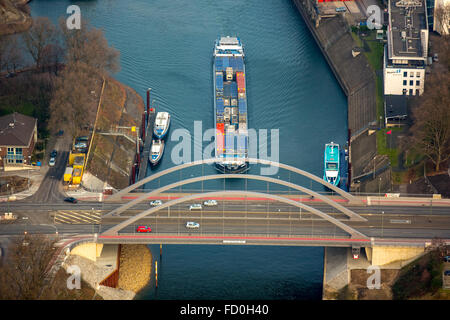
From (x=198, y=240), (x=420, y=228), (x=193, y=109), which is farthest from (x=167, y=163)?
(x=420, y=228)

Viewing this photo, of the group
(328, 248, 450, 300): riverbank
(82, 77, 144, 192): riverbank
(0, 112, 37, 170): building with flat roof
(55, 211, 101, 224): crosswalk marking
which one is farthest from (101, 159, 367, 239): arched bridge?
(0, 112, 37, 170): building with flat roof

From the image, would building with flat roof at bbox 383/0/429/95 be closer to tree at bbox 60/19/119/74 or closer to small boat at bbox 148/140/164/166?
small boat at bbox 148/140/164/166

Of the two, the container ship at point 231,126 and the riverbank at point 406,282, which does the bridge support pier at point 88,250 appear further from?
the riverbank at point 406,282

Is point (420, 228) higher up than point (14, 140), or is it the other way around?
point (14, 140)

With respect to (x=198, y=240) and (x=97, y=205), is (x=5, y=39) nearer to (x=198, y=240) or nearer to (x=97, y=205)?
(x=97, y=205)

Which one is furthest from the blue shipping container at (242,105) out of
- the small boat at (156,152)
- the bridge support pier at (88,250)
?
the bridge support pier at (88,250)

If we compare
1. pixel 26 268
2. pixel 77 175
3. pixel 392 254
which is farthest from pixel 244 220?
pixel 26 268
